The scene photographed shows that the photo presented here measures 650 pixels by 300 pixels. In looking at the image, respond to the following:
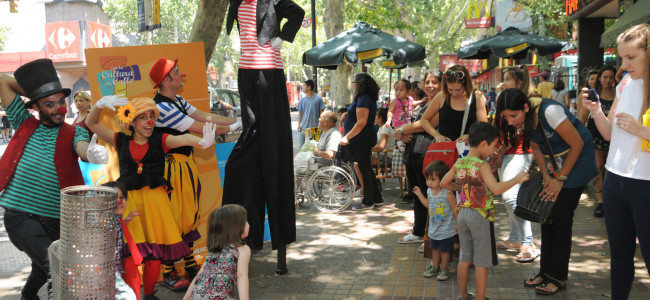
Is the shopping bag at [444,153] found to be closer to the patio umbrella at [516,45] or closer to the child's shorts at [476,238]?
the child's shorts at [476,238]

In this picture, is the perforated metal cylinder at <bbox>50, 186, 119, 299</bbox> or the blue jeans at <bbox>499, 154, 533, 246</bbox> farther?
the blue jeans at <bbox>499, 154, 533, 246</bbox>

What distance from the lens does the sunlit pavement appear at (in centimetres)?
514

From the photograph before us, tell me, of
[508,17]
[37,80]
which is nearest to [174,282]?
[37,80]

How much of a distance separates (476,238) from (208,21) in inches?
192

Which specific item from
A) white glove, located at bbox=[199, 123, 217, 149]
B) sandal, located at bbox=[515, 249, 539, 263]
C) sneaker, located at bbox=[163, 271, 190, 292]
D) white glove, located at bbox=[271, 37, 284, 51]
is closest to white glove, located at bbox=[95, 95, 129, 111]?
white glove, located at bbox=[199, 123, 217, 149]

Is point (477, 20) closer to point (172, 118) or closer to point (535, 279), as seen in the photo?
point (535, 279)

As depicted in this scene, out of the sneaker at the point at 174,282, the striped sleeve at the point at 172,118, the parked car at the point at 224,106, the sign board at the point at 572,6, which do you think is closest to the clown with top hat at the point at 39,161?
the striped sleeve at the point at 172,118

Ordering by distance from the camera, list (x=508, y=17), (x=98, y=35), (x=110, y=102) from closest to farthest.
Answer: (x=110, y=102), (x=508, y=17), (x=98, y=35)

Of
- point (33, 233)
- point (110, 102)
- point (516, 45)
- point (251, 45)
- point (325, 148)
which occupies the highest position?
point (516, 45)

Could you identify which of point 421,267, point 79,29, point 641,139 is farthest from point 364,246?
point 79,29

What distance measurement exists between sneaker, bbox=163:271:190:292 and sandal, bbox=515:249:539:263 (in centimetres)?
320

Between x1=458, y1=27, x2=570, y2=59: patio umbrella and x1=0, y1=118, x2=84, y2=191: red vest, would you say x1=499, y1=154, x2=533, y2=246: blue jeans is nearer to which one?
x1=0, y1=118, x2=84, y2=191: red vest

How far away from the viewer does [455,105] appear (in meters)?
5.73

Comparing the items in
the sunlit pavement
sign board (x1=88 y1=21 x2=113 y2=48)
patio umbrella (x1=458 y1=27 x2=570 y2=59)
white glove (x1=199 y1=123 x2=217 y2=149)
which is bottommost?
the sunlit pavement
